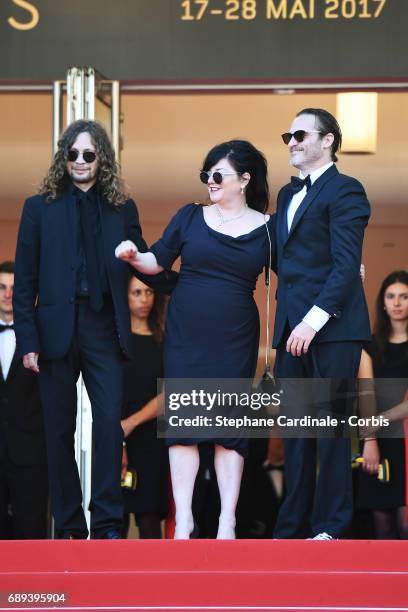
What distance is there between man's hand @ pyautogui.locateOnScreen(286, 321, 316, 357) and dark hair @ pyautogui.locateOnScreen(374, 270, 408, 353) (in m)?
1.98

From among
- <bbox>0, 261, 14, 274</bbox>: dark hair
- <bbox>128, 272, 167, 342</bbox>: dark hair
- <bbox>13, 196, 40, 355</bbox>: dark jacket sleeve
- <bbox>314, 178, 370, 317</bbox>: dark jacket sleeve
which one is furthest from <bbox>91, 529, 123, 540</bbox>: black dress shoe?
<bbox>0, 261, 14, 274</bbox>: dark hair

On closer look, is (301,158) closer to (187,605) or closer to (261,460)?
(187,605)

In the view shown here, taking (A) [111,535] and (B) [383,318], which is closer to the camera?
(A) [111,535]

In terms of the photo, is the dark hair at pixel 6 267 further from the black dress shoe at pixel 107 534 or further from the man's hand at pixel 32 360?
the black dress shoe at pixel 107 534

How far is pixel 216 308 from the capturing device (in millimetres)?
5660

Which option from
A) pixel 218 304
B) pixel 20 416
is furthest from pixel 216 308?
pixel 20 416

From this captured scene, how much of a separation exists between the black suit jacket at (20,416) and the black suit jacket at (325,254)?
2011 mm

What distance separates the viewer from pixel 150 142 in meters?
7.89

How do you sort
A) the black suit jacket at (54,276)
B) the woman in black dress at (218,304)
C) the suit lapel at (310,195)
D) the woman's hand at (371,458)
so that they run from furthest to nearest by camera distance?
the woman's hand at (371,458) < the black suit jacket at (54,276) < the woman in black dress at (218,304) < the suit lapel at (310,195)

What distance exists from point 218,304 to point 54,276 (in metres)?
0.71

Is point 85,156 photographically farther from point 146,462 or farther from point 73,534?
point 146,462

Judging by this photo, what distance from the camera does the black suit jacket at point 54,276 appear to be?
18.9 feet

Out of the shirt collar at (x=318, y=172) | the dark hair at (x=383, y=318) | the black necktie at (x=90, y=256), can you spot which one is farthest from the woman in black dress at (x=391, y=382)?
the black necktie at (x=90, y=256)

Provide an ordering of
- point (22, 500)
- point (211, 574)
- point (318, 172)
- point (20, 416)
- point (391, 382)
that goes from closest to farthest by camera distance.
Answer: point (211, 574) → point (318, 172) → point (391, 382) → point (20, 416) → point (22, 500)
